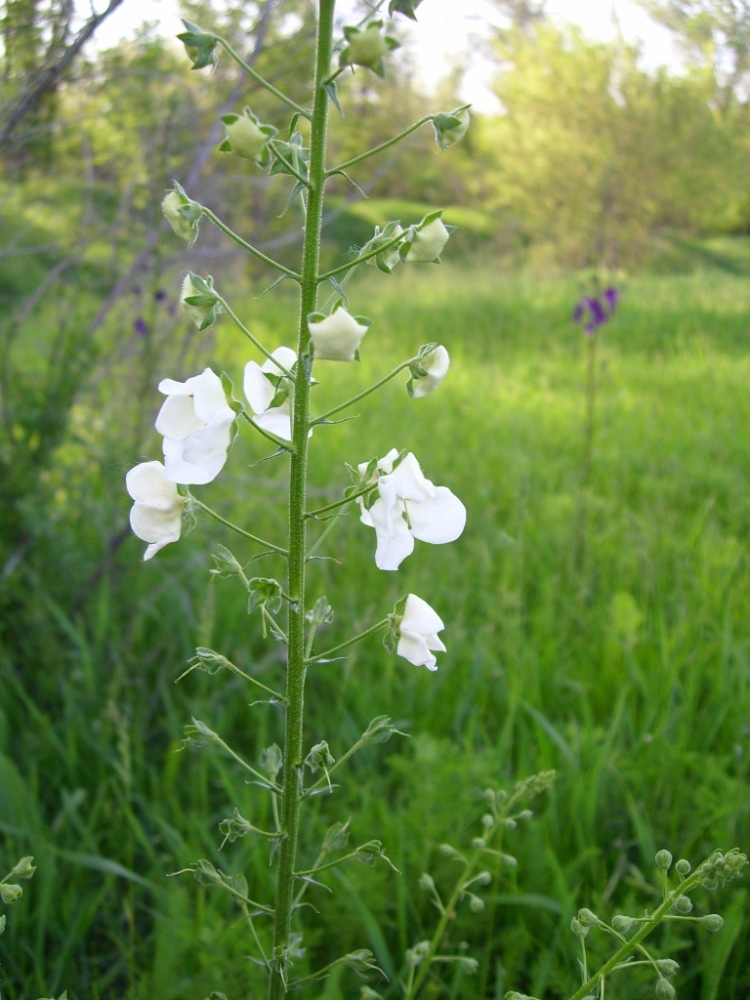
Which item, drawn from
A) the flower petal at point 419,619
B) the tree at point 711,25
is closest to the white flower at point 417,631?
the flower petal at point 419,619

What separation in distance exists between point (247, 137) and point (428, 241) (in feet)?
0.79

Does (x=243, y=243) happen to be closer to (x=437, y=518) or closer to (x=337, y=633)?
(x=437, y=518)

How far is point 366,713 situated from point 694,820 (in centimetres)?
86

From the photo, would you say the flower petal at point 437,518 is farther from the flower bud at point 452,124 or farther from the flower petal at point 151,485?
the flower bud at point 452,124

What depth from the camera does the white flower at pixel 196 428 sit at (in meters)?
1.03

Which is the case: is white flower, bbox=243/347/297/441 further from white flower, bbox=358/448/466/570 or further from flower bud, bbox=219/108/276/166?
flower bud, bbox=219/108/276/166

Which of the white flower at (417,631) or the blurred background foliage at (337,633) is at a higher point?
the white flower at (417,631)

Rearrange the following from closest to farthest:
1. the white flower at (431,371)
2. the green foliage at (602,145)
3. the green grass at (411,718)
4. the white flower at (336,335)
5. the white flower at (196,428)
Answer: the white flower at (336,335), the white flower at (196,428), the white flower at (431,371), the green grass at (411,718), the green foliage at (602,145)

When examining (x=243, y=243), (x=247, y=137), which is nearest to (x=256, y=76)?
(x=247, y=137)

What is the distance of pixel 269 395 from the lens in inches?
49.6

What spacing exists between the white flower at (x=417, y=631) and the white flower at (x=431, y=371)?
0.28 m

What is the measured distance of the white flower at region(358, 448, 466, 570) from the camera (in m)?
1.07

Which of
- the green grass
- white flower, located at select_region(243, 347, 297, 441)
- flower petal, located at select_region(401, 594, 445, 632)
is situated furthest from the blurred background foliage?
flower petal, located at select_region(401, 594, 445, 632)

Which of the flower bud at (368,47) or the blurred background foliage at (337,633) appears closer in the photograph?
the flower bud at (368,47)
